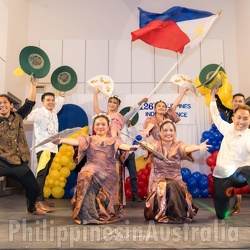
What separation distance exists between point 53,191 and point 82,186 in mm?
2644

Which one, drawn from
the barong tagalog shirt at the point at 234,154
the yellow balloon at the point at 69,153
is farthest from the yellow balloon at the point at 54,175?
the barong tagalog shirt at the point at 234,154

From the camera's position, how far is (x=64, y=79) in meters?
5.99

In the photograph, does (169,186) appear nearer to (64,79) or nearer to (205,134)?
(205,134)

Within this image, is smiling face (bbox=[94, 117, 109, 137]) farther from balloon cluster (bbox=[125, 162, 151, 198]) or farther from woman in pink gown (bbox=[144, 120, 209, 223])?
balloon cluster (bbox=[125, 162, 151, 198])

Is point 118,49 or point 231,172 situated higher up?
point 118,49

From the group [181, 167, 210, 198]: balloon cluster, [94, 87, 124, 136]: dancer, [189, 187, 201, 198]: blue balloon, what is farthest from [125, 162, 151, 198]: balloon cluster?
[94, 87, 124, 136]: dancer

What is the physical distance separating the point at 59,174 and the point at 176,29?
310 centimetres

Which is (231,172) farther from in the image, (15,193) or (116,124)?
(15,193)

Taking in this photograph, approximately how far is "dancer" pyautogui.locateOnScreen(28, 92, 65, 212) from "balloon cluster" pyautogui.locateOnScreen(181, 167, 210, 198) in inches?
103

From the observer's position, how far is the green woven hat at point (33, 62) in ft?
13.7

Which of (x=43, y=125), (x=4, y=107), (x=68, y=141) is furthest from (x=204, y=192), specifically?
(x=4, y=107)

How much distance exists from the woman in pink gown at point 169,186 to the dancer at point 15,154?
122 cm

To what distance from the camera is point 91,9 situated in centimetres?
761

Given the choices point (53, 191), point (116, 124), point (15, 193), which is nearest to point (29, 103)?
point (116, 124)
